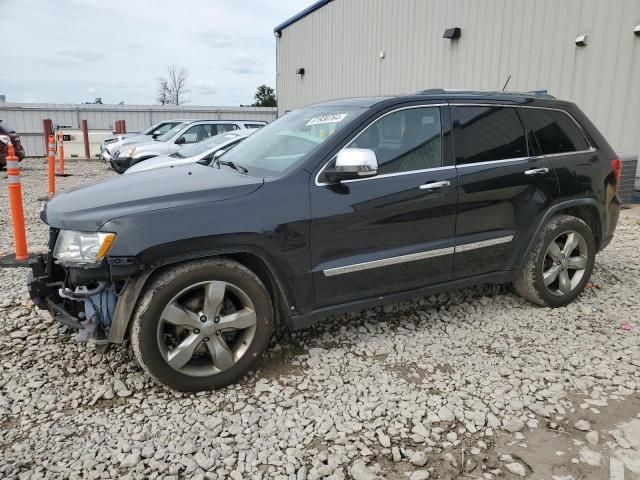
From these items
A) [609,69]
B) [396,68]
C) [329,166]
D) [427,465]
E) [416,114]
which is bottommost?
[427,465]

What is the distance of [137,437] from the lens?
256 cm

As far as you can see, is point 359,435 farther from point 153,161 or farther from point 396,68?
point 396,68

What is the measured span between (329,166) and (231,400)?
152 centimetres

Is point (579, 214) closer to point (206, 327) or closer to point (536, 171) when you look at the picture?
point (536, 171)

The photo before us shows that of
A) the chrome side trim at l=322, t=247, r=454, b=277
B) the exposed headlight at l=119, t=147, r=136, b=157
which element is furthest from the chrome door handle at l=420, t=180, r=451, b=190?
the exposed headlight at l=119, t=147, r=136, b=157

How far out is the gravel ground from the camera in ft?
7.86

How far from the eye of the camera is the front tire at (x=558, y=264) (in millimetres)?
3998

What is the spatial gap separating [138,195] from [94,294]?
0.61 metres

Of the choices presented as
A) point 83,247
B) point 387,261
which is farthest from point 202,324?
point 387,261

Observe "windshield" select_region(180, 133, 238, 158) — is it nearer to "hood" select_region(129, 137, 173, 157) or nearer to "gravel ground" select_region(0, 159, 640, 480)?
"hood" select_region(129, 137, 173, 157)

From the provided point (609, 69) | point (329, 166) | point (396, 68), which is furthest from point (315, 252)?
point (396, 68)

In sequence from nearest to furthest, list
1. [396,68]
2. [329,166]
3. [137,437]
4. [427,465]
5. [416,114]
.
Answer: [427,465]
[137,437]
[329,166]
[416,114]
[396,68]

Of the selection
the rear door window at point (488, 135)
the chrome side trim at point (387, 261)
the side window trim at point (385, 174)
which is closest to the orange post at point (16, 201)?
the side window trim at point (385, 174)

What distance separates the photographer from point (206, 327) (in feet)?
9.30
